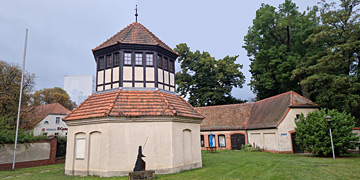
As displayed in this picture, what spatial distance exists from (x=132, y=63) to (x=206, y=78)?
2751 cm

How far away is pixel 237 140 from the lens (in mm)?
30219

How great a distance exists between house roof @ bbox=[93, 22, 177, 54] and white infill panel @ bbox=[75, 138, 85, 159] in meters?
6.29

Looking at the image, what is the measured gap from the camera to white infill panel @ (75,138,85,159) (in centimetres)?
1305

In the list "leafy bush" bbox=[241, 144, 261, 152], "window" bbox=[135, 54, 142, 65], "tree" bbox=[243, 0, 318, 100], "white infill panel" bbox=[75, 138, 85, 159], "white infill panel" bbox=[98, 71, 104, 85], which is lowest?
"leafy bush" bbox=[241, 144, 261, 152]

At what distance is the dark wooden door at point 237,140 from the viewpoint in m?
30.0

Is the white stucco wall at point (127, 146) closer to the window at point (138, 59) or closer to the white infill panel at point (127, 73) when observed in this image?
the white infill panel at point (127, 73)

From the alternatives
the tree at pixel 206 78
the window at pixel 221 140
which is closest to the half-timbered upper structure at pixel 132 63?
the window at pixel 221 140

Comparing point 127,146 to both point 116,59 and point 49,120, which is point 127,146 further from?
point 49,120

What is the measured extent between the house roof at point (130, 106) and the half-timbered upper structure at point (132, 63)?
72 cm

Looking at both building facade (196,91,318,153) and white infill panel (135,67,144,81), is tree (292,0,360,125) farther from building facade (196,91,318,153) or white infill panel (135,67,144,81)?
white infill panel (135,67,144,81)

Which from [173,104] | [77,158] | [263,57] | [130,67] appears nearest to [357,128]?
[263,57]

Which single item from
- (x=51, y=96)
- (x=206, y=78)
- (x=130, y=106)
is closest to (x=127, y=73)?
(x=130, y=106)

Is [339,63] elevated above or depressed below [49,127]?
above

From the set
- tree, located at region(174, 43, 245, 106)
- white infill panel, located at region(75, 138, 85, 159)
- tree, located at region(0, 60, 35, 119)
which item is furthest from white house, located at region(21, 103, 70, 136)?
white infill panel, located at region(75, 138, 85, 159)
